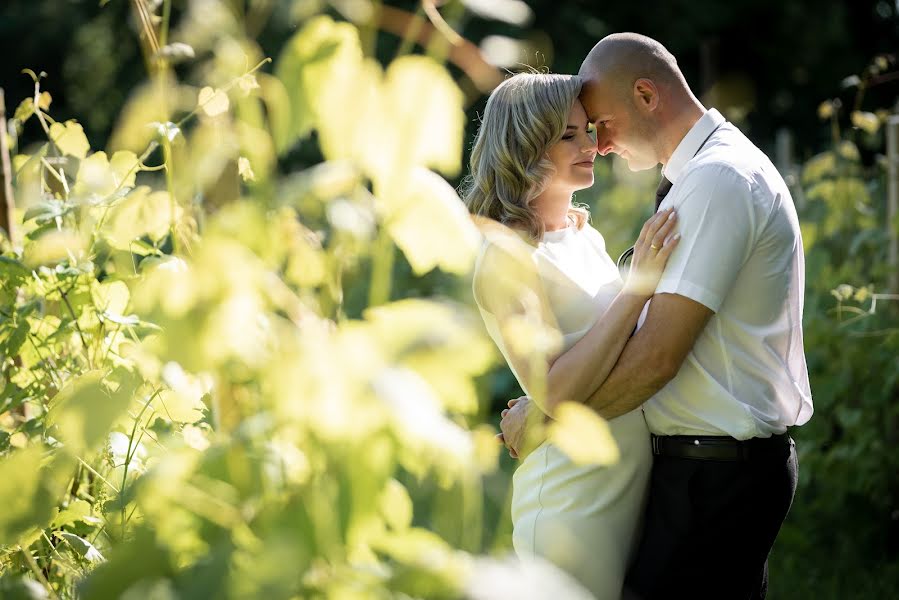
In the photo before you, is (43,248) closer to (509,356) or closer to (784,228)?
(509,356)

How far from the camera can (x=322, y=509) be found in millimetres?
794

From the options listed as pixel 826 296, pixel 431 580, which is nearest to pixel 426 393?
pixel 431 580

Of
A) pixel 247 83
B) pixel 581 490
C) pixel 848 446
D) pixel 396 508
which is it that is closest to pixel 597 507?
pixel 581 490

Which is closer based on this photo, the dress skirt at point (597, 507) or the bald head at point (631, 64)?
the dress skirt at point (597, 507)

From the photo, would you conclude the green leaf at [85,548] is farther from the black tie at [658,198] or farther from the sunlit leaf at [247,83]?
the black tie at [658,198]

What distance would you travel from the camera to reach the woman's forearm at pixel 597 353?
6.29ft

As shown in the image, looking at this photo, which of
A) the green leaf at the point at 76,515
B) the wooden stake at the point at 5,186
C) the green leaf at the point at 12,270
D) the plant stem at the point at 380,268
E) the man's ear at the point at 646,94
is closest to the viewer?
the plant stem at the point at 380,268

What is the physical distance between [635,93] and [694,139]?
16 centimetres

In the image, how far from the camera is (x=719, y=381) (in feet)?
6.45

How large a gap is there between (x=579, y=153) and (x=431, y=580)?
1546 millimetres

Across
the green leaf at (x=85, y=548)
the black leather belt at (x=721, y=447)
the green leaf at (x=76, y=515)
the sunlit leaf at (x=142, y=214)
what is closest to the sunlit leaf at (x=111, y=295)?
the sunlit leaf at (x=142, y=214)

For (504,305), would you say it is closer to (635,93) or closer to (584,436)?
(635,93)

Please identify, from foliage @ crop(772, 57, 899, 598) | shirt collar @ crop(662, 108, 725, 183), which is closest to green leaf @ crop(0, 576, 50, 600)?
shirt collar @ crop(662, 108, 725, 183)

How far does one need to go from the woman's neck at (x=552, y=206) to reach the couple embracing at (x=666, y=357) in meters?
0.02
